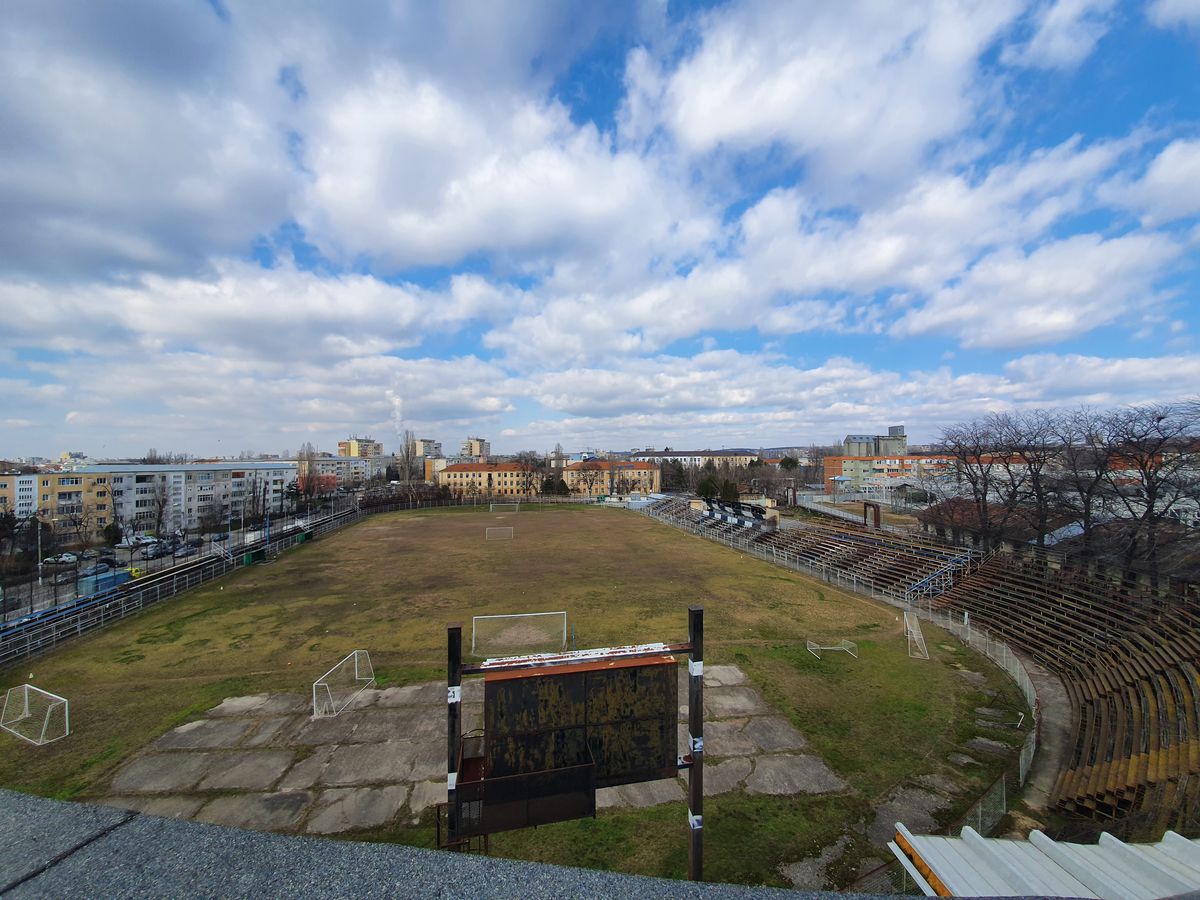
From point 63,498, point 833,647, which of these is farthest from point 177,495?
point 833,647

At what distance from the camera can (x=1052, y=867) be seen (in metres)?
5.12

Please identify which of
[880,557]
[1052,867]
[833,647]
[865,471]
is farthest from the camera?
[865,471]

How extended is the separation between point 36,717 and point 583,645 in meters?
13.7

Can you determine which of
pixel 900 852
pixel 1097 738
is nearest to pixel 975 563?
pixel 1097 738

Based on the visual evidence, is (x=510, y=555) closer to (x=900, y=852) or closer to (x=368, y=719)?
(x=368, y=719)

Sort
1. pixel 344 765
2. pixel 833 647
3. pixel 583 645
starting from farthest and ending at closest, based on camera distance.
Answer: pixel 833 647
pixel 583 645
pixel 344 765

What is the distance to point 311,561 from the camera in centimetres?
3133

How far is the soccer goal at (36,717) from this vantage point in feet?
35.5

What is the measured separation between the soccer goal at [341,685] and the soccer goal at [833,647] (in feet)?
44.1

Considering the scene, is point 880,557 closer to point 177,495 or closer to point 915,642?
point 915,642

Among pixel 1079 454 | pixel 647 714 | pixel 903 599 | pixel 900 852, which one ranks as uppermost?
pixel 1079 454

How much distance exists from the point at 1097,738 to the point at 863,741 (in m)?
4.65

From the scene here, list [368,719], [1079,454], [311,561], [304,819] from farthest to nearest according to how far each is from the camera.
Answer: [311,561], [1079,454], [368,719], [304,819]

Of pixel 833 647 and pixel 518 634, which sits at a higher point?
pixel 518 634
